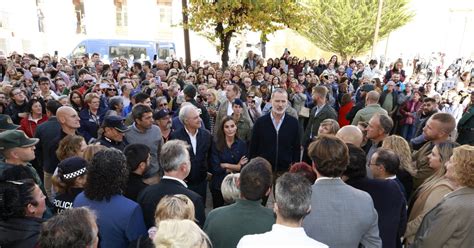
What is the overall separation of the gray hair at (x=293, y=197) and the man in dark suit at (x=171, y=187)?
0.90 metres

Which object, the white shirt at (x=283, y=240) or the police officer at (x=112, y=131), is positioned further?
the police officer at (x=112, y=131)

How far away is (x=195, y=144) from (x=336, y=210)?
251 centimetres

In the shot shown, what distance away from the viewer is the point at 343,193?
8.31 ft

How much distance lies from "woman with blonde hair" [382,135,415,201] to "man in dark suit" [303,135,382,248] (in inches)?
55.9

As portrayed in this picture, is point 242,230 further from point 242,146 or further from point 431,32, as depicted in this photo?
point 431,32

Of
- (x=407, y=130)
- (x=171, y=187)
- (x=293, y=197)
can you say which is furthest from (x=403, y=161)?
(x=407, y=130)

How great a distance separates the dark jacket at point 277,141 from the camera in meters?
4.88

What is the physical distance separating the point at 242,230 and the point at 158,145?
2662mm

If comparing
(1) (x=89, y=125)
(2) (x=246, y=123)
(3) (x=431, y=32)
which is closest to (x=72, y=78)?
(1) (x=89, y=125)

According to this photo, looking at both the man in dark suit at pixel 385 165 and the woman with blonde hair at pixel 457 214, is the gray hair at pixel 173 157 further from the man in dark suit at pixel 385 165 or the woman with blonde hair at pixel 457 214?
the woman with blonde hair at pixel 457 214

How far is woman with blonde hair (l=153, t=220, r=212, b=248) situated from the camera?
1.92 m

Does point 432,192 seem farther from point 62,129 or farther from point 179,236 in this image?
point 62,129

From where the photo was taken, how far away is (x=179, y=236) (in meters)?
1.94

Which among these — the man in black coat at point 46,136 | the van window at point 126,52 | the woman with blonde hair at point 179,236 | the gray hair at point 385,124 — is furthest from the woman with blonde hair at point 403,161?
the van window at point 126,52
